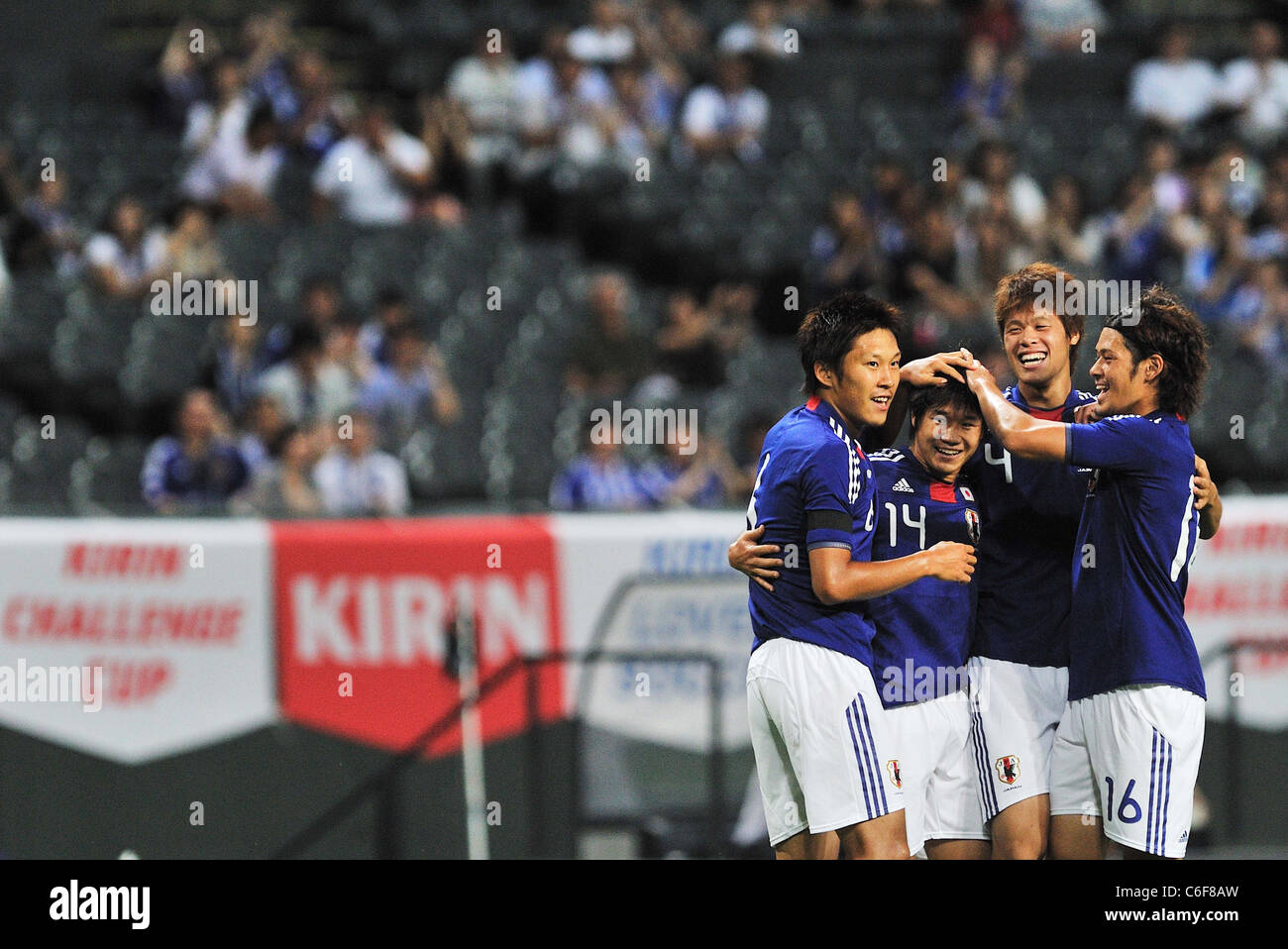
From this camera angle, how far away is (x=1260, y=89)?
13.9m

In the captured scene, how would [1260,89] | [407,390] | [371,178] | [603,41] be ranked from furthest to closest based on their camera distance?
[1260,89] < [603,41] < [371,178] < [407,390]

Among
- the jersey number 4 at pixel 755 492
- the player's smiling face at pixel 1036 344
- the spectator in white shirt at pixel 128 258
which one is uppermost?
the spectator in white shirt at pixel 128 258

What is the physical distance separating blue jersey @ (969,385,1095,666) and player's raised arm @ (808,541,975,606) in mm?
380

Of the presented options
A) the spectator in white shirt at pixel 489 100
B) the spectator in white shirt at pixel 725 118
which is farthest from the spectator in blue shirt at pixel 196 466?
the spectator in white shirt at pixel 725 118

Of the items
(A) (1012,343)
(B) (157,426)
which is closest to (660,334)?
(B) (157,426)

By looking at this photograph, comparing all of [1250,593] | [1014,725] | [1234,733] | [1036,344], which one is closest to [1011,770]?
[1014,725]

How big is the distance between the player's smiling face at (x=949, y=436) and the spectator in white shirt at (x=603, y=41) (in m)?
8.51

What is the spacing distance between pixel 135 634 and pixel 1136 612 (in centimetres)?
528

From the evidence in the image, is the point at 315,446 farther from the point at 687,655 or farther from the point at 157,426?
the point at 687,655

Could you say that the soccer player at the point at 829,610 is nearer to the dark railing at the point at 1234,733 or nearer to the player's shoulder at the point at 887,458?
the player's shoulder at the point at 887,458

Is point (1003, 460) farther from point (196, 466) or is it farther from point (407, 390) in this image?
point (407, 390)

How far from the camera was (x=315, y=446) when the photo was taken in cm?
1028

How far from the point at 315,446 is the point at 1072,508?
19.0 feet

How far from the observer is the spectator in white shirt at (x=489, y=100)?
13055mm
